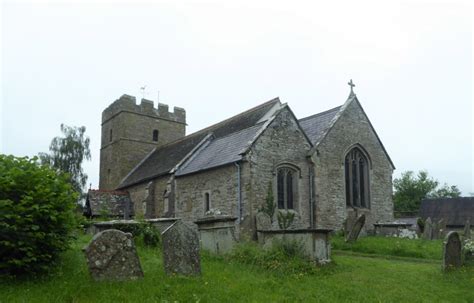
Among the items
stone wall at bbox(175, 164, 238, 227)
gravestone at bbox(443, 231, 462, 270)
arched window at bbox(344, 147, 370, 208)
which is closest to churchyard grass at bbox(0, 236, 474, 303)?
gravestone at bbox(443, 231, 462, 270)

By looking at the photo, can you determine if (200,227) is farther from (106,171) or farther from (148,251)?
(106,171)

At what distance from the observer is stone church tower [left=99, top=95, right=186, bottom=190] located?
114 ft

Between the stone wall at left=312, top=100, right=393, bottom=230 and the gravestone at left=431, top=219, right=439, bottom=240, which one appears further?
the gravestone at left=431, top=219, right=439, bottom=240

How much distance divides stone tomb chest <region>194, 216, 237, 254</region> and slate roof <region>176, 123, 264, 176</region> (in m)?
5.37

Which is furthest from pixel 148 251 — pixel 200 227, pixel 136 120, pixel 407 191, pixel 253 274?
pixel 407 191

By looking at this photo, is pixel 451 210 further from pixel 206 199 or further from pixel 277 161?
pixel 206 199

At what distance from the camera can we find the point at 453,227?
37.9 m

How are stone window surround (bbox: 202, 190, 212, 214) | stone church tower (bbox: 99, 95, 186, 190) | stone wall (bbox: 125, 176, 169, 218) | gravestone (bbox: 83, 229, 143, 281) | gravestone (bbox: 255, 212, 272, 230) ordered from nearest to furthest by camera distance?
gravestone (bbox: 83, 229, 143, 281), gravestone (bbox: 255, 212, 272, 230), stone window surround (bbox: 202, 190, 212, 214), stone wall (bbox: 125, 176, 169, 218), stone church tower (bbox: 99, 95, 186, 190)

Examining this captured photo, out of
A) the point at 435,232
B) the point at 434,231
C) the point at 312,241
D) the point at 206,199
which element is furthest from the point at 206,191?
the point at 435,232

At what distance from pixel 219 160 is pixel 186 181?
8.61ft

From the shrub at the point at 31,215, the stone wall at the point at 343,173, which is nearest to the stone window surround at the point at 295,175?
the stone wall at the point at 343,173

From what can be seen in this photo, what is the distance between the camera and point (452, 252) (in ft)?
41.0

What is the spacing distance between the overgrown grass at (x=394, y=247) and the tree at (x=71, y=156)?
25839mm

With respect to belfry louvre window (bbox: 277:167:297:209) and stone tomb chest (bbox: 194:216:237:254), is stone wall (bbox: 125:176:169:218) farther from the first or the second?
stone tomb chest (bbox: 194:216:237:254)
